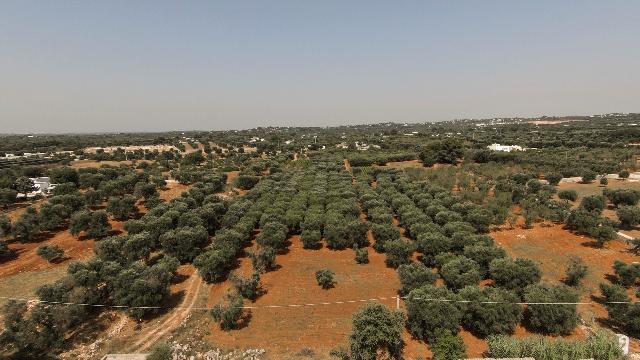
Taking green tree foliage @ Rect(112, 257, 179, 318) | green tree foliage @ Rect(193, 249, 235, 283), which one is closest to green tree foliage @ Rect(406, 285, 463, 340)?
green tree foliage @ Rect(193, 249, 235, 283)

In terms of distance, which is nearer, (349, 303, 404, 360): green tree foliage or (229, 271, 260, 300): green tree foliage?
(349, 303, 404, 360): green tree foliage

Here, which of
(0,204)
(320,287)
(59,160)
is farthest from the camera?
(59,160)

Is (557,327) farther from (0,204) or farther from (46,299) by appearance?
(0,204)

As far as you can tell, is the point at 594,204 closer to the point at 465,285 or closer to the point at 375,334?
the point at 465,285

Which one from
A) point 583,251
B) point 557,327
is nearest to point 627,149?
point 583,251

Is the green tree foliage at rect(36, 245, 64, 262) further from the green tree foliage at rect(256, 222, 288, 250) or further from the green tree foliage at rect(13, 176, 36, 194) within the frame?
the green tree foliage at rect(13, 176, 36, 194)

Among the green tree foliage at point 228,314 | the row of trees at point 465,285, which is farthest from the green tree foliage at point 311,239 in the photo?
the green tree foliage at point 228,314
